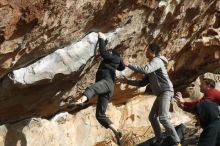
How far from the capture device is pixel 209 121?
754 centimetres

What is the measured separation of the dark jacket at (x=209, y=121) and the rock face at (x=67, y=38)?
309 centimetres

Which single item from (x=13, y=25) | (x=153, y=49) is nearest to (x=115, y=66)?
(x=153, y=49)

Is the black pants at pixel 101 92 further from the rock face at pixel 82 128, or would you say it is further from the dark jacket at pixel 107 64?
the rock face at pixel 82 128

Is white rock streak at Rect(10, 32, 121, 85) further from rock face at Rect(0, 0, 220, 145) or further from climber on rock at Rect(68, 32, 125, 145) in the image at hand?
climber on rock at Rect(68, 32, 125, 145)

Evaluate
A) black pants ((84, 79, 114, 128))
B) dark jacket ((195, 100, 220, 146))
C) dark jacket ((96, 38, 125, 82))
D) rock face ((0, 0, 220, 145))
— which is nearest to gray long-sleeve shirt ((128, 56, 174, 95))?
dark jacket ((96, 38, 125, 82))

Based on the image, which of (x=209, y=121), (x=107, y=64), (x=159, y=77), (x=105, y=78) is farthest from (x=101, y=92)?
(x=209, y=121)

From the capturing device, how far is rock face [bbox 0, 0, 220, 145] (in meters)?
8.88

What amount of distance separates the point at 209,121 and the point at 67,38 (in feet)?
11.7

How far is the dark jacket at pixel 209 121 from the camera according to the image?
24.6ft

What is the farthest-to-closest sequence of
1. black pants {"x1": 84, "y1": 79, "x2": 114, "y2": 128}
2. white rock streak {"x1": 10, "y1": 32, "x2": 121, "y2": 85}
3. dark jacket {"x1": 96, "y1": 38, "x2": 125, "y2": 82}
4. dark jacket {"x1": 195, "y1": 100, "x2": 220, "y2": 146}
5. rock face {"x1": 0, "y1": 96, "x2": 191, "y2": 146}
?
rock face {"x1": 0, "y1": 96, "x2": 191, "y2": 146} → white rock streak {"x1": 10, "y1": 32, "x2": 121, "y2": 85} → dark jacket {"x1": 96, "y1": 38, "x2": 125, "y2": 82} → black pants {"x1": 84, "y1": 79, "x2": 114, "y2": 128} → dark jacket {"x1": 195, "y1": 100, "x2": 220, "y2": 146}

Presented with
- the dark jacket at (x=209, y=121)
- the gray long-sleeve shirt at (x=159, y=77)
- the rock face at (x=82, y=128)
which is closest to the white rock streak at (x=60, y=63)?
the gray long-sleeve shirt at (x=159, y=77)

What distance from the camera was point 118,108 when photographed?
1433 centimetres

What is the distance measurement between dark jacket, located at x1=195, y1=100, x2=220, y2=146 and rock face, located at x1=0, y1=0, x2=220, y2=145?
3091mm

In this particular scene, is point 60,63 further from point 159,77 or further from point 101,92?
point 159,77
